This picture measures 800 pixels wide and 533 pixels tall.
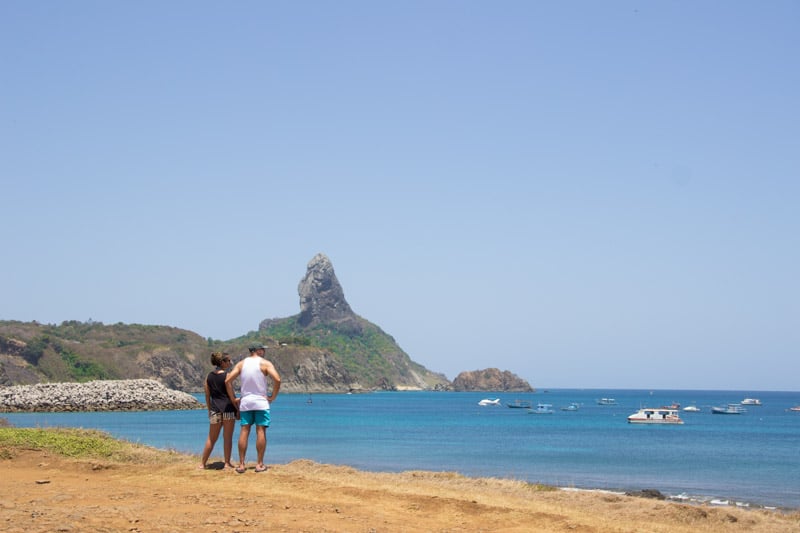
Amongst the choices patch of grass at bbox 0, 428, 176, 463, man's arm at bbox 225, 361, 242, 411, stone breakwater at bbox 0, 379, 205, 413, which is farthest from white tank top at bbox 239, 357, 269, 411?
stone breakwater at bbox 0, 379, 205, 413

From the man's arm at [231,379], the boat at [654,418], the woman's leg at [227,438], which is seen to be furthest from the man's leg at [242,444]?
the boat at [654,418]

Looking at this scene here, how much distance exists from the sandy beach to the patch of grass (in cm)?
43

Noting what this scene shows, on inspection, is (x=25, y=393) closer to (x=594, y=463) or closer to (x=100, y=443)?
(x=594, y=463)

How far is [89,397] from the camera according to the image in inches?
3369

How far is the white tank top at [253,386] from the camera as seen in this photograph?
1480cm

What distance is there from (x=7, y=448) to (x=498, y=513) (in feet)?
37.2

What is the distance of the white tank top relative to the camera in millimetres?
14805

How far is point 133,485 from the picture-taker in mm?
13664

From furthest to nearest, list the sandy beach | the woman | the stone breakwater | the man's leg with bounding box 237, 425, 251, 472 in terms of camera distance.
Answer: the stone breakwater → the woman → the man's leg with bounding box 237, 425, 251, 472 → the sandy beach

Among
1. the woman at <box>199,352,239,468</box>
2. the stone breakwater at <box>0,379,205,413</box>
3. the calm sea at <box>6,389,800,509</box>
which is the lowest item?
the calm sea at <box>6,389,800,509</box>

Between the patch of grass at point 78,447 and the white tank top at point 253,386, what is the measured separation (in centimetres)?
410

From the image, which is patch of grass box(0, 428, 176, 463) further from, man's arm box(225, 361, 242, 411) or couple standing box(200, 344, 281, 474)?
man's arm box(225, 361, 242, 411)

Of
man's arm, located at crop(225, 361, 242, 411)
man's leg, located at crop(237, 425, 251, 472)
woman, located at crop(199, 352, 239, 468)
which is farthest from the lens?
woman, located at crop(199, 352, 239, 468)

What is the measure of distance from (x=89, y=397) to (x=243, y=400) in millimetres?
77497
